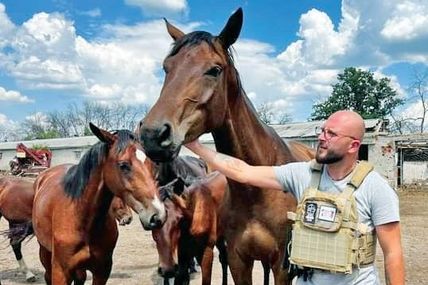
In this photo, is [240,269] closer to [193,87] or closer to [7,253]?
[193,87]

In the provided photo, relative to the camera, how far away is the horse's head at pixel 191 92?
2229 mm

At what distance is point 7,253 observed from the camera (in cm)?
876

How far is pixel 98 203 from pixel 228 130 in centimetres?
198

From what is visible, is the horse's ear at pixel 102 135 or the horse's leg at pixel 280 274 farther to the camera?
the horse's ear at pixel 102 135

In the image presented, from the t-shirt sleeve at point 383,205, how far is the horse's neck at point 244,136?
39.2 inches

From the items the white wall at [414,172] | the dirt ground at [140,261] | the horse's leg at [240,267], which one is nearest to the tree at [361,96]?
the white wall at [414,172]

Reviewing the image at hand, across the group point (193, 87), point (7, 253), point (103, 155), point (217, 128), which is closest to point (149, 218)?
point (103, 155)

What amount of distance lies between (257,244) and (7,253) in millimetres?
7072

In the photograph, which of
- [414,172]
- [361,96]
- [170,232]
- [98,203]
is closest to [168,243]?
[170,232]

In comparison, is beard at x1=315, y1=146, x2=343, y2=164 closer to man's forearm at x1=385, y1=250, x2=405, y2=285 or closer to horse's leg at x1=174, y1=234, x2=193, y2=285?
man's forearm at x1=385, y1=250, x2=405, y2=285

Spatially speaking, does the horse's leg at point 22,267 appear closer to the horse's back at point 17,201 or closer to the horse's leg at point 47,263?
the horse's back at point 17,201

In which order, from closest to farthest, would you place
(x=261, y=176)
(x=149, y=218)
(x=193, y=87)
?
(x=193, y=87) → (x=261, y=176) → (x=149, y=218)

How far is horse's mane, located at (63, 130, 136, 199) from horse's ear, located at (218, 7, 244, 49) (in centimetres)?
185

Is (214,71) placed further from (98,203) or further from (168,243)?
(168,243)
